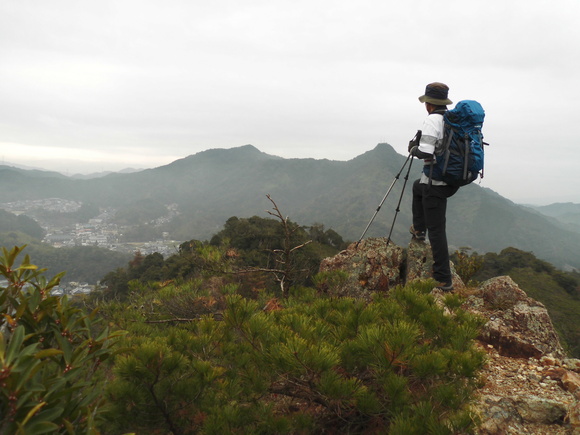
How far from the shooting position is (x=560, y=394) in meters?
2.26

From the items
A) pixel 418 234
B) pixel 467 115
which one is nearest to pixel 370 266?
pixel 418 234

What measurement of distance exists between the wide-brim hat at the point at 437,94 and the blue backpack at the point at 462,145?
22cm

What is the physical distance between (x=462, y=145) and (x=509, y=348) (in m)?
2.20

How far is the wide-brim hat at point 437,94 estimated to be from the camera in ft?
12.9

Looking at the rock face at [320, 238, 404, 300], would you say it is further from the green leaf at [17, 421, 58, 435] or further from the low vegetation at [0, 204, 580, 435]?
the green leaf at [17, 421, 58, 435]

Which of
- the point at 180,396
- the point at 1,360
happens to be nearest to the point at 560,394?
the point at 180,396

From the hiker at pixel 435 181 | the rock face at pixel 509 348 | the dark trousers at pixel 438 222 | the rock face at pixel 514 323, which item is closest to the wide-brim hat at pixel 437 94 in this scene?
the hiker at pixel 435 181

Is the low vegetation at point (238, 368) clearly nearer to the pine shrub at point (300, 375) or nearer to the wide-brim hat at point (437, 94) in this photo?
the pine shrub at point (300, 375)

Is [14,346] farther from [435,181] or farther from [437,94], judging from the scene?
[437,94]

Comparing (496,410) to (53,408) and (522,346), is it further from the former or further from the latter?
(53,408)

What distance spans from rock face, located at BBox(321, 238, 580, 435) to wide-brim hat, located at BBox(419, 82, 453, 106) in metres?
2.19

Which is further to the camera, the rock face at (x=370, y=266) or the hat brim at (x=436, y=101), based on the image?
the rock face at (x=370, y=266)

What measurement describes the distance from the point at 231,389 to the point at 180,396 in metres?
0.28

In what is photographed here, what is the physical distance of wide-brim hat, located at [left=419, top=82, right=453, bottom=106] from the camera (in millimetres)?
3930
